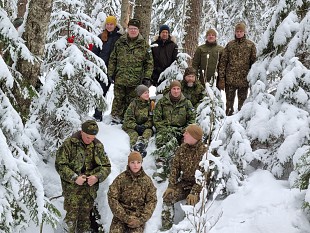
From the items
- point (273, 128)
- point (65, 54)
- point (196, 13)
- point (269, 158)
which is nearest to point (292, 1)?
point (273, 128)

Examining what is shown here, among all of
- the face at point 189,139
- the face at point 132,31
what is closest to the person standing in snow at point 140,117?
the face at point 132,31

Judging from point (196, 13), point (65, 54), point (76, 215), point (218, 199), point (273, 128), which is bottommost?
point (76, 215)

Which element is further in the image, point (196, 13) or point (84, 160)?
point (196, 13)

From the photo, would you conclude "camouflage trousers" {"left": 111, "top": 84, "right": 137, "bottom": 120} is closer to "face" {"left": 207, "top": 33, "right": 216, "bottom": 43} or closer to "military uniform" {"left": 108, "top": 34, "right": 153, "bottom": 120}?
"military uniform" {"left": 108, "top": 34, "right": 153, "bottom": 120}

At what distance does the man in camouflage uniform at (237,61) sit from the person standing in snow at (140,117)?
5.78ft

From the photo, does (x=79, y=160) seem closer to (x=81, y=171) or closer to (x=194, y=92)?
(x=81, y=171)

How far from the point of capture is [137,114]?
806 centimetres

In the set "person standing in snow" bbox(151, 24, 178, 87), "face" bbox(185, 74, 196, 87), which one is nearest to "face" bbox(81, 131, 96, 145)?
"face" bbox(185, 74, 196, 87)

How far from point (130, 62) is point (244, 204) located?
4.09 m

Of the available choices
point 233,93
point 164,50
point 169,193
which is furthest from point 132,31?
point 169,193

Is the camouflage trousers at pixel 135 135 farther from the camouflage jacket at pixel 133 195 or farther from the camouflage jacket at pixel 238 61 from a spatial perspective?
the camouflage jacket at pixel 238 61

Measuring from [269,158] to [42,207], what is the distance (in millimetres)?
3984

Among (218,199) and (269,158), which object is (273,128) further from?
(218,199)

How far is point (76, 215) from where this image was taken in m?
6.51
